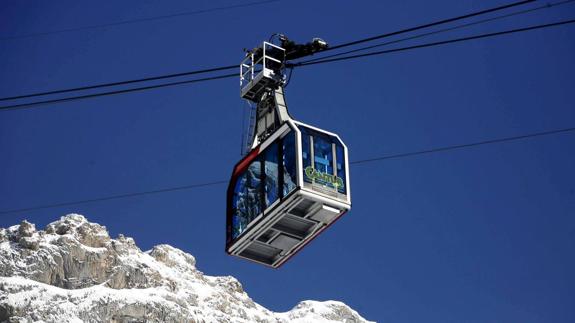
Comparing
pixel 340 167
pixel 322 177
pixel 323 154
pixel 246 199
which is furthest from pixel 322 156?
pixel 246 199

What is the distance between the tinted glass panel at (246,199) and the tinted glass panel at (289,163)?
56.7 inches

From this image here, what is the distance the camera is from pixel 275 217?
32781 mm

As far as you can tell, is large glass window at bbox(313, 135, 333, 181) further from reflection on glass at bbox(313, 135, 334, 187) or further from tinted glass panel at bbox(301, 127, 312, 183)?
tinted glass panel at bbox(301, 127, 312, 183)

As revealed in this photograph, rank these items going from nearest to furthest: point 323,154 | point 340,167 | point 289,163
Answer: point 289,163 < point 323,154 < point 340,167

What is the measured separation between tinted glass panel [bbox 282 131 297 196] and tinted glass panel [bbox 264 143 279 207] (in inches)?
15.4

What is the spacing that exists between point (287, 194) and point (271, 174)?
61.8 inches

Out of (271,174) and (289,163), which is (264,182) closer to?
(271,174)

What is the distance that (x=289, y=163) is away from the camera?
3284cm

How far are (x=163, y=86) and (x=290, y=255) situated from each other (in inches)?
249

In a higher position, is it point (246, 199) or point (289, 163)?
point (289, 163)

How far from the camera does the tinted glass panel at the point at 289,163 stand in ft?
106

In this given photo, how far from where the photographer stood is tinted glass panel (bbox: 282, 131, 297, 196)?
1271 inches

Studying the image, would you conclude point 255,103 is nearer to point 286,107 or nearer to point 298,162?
point 286,107

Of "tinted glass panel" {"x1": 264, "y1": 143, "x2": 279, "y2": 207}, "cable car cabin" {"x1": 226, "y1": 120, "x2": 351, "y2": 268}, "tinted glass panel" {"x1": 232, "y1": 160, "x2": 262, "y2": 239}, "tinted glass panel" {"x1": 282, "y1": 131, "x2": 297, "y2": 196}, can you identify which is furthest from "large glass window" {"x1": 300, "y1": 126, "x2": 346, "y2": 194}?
"tinted glass panel" {"x1": 232, "y1": 160, "x2": 262, "y2": 239}
